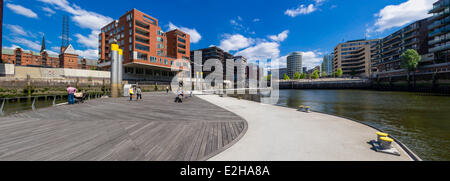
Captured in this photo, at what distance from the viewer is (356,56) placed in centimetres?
10256

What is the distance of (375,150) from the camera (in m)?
4.00

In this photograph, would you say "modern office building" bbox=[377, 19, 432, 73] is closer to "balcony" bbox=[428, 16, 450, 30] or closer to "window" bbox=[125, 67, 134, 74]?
"balcony" bbox=[428, 16, 450, 30]

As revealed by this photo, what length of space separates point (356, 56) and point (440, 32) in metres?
53.5

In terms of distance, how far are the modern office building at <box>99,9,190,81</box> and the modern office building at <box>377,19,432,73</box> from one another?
3826 inches

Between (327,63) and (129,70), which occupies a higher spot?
(327,63)

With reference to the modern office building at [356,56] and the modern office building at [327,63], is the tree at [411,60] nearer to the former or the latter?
the modern office building at [356,56]

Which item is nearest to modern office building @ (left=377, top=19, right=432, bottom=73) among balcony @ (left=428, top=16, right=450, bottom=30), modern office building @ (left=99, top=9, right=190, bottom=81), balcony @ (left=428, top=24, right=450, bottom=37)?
balcony @ (left=428, top=16, right=450, bottom=30)

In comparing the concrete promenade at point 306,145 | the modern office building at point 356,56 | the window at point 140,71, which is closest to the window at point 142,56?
the window at point 140,71

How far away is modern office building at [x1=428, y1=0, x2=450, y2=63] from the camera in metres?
49.7

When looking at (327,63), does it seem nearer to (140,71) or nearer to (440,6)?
(440,6)

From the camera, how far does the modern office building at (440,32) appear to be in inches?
1957

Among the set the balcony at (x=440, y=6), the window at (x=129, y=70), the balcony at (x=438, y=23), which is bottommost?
the window at (x=129, y=70)

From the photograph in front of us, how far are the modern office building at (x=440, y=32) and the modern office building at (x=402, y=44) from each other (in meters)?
4.84

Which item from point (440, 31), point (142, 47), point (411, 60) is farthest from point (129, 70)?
point (440, 31)
